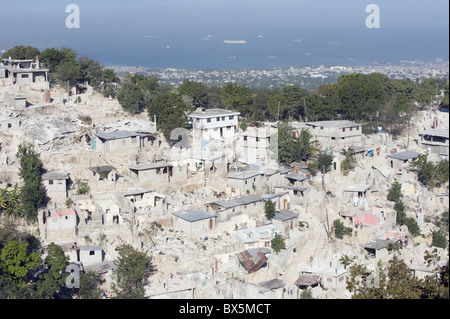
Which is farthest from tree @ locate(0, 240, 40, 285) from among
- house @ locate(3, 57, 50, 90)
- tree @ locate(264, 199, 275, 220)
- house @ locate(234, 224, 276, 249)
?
house @ locate(3, 57, 50, 90)

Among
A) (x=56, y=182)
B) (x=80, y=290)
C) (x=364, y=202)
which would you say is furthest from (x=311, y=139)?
(x=80, y=290)

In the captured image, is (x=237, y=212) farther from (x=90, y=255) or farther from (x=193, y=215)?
(x=90, y=255)

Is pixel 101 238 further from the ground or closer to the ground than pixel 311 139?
closer to the ground

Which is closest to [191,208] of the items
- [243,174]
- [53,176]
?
[243,174]

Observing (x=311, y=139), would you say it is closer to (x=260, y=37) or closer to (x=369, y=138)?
(x=369, y=138)

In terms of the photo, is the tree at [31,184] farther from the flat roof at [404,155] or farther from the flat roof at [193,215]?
the flat roof at [404,155]

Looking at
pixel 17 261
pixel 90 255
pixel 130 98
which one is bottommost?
pixel 90 255
